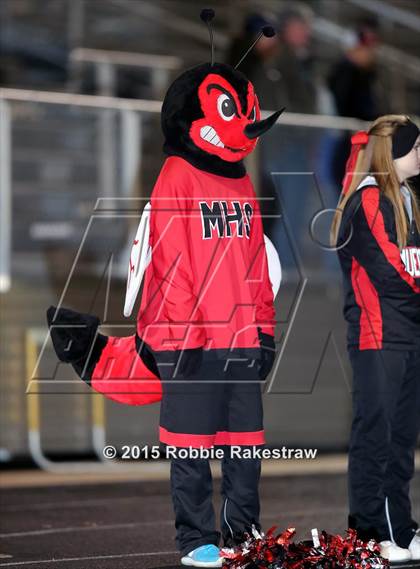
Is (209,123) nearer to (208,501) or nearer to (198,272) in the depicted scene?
(198,272)

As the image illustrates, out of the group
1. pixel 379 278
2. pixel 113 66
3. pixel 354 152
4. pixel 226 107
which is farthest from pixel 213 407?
pixel 113 66

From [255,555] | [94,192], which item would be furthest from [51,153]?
[255,555]

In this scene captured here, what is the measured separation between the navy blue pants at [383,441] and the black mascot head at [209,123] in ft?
3.38

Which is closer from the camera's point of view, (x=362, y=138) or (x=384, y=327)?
(x=384, y=327)

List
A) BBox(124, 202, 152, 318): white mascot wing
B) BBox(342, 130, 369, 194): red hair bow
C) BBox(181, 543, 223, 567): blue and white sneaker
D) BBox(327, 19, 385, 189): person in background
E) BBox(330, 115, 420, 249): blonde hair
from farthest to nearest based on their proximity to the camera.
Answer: BBox(327, 19, 385, 189): person in background, BBox(342, 130, 369, 194): red hair bow, BBox(330, 115, 420, 249): blonde hair, BBox(124, 202, 152, 318): white mascot wing, BBox(181, 543, 223, 567): blue and white sneaker

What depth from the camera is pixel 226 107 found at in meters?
5.95

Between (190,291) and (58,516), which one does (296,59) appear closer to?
(58,516)

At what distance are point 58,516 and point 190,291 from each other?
2.77 metres

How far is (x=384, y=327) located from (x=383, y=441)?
1.59ft

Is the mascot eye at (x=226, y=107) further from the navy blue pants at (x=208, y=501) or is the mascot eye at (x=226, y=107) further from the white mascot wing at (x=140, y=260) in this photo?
the navy blue pants at (x=208, y=501)

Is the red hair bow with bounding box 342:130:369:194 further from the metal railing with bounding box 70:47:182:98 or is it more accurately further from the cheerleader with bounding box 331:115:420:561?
the metal railing with bounding box 70:47:182:98

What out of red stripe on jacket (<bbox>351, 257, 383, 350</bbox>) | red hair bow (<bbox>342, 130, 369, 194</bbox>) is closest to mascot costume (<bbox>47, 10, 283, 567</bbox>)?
red stripe on jacket (<bbox>351, 257, 383, 350</bbox>)

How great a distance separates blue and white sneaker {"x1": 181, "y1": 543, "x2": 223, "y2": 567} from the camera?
5699mm

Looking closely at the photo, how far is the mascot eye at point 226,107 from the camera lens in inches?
234
